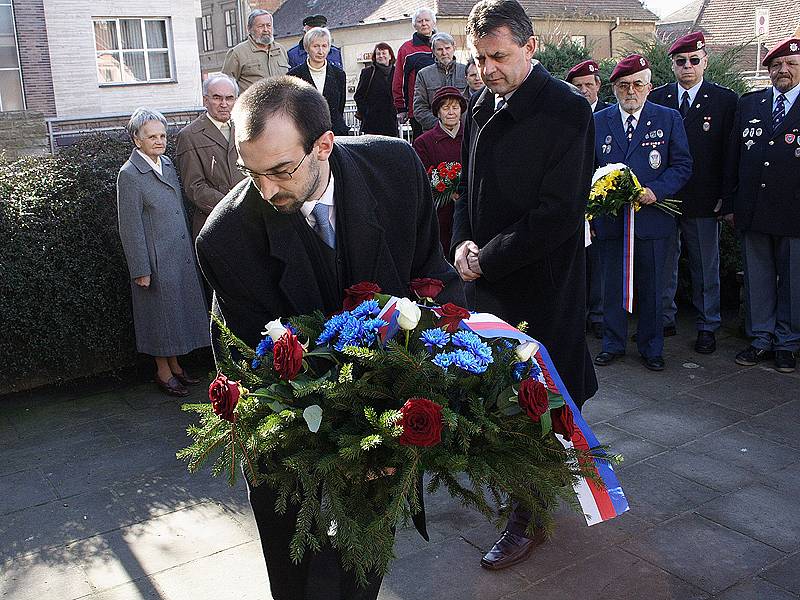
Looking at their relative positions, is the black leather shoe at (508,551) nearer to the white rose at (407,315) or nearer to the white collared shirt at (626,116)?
the white rose at (407,315)

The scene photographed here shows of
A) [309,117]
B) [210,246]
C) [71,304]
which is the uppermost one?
[309,117]

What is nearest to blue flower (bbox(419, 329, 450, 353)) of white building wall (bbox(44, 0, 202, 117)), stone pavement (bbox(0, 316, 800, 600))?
stone pavement (bbox(0, 316, 800, 600))

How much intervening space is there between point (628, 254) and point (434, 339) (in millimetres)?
4530

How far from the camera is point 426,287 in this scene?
2.87 meters

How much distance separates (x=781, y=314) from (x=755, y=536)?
10.4 ft

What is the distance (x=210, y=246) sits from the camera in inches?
111

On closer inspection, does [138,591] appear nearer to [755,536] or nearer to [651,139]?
[755,536]

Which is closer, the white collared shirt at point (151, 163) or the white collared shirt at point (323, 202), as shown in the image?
the white collared shirt at point (323, 202)

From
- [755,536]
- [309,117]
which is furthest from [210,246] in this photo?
[755,536]

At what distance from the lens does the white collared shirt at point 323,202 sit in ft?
9.29

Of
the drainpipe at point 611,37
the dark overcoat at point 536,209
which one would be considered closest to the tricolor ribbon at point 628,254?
the dark overcoat at point 536,209

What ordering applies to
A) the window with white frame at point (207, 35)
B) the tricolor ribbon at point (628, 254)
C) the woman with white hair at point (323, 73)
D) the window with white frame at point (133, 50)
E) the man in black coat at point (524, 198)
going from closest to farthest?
the man in black coat at point (524, 198) < the tricolor ribbon at point (628, 254) < the woman with white hair at point (323, 73) < the window with white frame at point (133, 50) < the window with white frame at point (207, 35)

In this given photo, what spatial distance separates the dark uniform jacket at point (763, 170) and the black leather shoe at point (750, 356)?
2.98 ft

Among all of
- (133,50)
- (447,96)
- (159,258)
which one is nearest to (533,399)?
(159,258)
